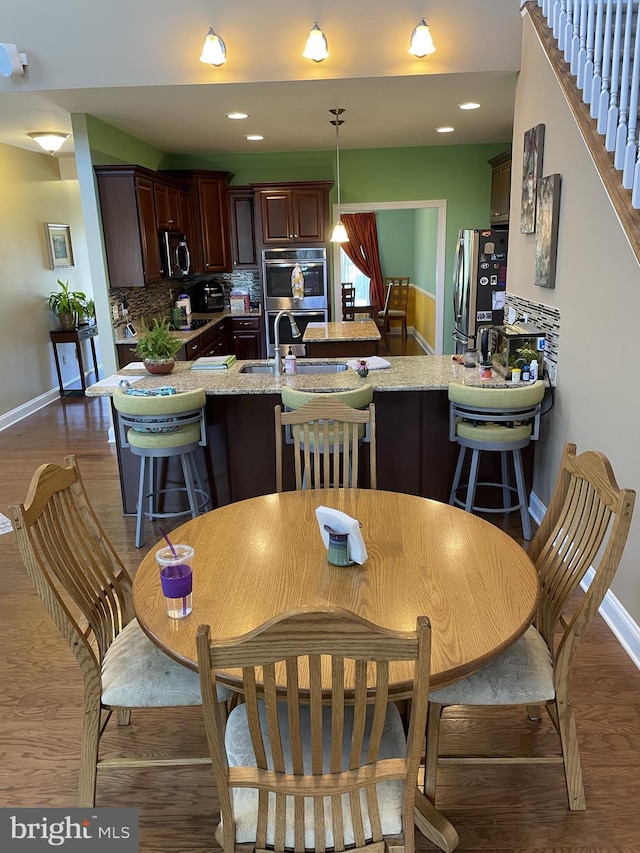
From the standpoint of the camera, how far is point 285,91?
160 inches

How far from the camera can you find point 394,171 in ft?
22.3

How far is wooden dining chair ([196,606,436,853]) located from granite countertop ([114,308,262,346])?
11.0ft

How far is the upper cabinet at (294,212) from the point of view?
257 inches

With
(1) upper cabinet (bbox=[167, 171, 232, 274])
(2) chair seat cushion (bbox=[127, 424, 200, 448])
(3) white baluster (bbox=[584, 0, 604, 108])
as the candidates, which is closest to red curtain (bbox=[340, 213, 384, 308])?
(1) upper cabinet (bbox=[167, 171, 232, 274])

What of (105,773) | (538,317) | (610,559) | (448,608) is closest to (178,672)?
(105,773)

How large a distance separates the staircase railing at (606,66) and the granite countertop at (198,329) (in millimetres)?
2777

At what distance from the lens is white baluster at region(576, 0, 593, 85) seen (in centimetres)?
299

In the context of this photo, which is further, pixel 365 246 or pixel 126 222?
pixel 365 246

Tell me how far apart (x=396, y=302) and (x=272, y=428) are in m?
7.38

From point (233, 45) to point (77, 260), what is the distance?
4760 mm

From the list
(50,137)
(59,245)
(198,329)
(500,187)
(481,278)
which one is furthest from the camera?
(59,245)

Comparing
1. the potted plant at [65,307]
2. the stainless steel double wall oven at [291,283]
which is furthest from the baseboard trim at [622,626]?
the potted plant at [65,307]

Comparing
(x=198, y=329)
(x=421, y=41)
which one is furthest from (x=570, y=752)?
(x=198, y=329)

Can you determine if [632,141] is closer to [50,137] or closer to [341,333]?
[341,333]
